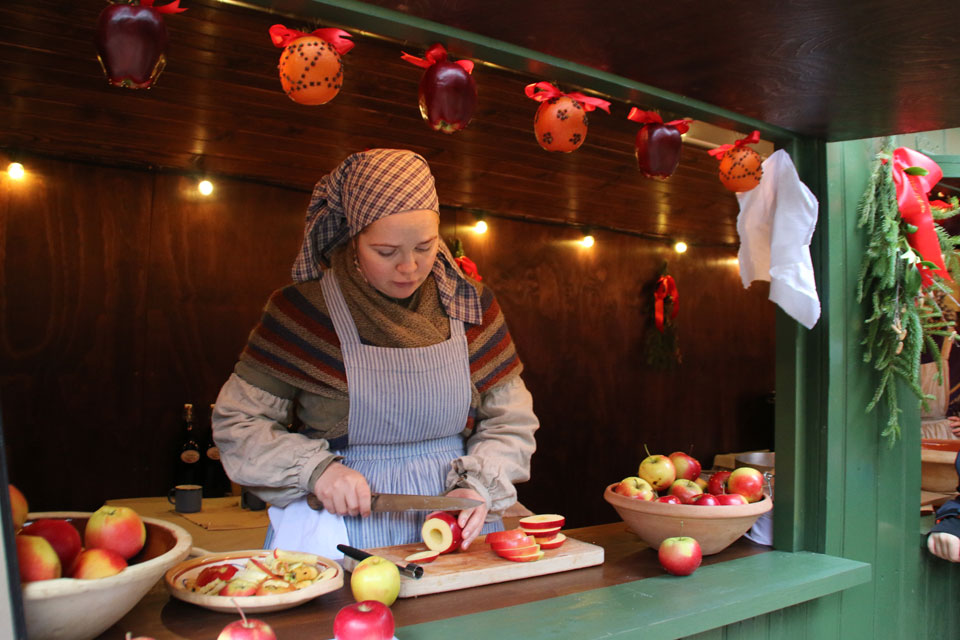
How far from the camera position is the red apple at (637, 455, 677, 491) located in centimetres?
233

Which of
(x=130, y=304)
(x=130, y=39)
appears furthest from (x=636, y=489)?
(x=130, y=304)

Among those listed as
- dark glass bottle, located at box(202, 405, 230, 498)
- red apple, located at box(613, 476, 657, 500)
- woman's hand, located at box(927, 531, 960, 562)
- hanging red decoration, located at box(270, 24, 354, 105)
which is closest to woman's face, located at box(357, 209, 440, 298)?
hanging red decoration, located at box(270, 24, 354, 105)

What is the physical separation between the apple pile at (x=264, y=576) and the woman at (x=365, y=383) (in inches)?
8.4

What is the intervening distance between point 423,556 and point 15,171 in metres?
3.72

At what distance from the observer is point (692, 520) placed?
2045mm

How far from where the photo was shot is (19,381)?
4344mm

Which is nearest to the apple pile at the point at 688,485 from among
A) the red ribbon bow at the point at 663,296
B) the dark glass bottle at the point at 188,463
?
the dark glass bottle at the point at 188,463

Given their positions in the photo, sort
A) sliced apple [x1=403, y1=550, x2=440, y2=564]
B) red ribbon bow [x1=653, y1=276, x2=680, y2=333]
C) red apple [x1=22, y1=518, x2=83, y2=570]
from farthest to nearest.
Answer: red ribbon bow [x1=653, y1=276, x2=680, y2=333] < sliced apple [x1=403, y1=550, x2=440, y2=564] < red apple [x1=22, y1=518, x2=83, y2=570]

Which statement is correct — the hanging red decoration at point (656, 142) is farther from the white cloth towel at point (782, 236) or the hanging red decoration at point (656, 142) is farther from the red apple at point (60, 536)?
the red apple at point (60, 536)

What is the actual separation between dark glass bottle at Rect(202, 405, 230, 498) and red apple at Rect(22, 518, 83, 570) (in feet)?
11.2

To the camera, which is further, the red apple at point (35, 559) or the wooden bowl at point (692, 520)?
the wooden bowl at point (692, 520)

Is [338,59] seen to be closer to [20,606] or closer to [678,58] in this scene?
[678,58]

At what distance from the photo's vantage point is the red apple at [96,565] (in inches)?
46.3

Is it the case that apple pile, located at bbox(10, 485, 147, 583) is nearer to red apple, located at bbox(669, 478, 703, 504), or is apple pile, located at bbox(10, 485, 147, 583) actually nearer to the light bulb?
red apple, located at bbox(669, 478, 703, 504)
